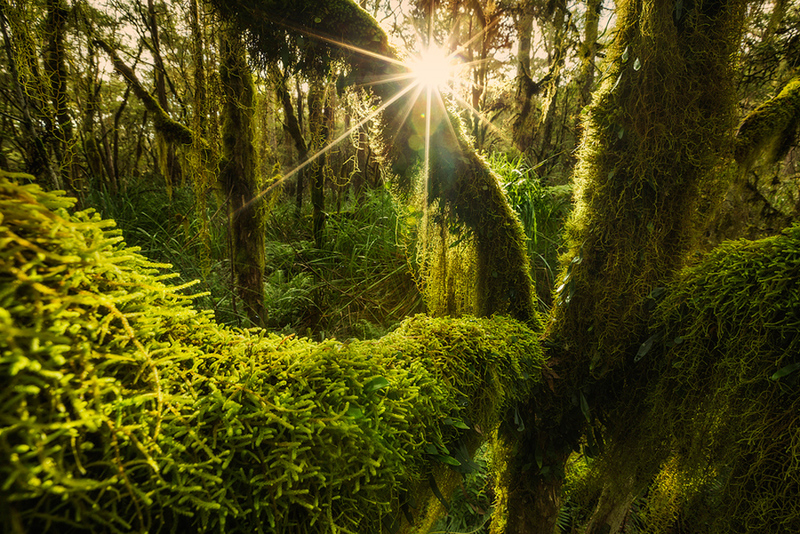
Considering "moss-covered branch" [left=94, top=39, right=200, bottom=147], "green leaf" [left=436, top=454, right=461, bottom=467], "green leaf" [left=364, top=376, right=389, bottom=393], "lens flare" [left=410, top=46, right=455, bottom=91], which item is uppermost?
"moss-covered branch" [left=94, top=39, right=200, bottom=147]

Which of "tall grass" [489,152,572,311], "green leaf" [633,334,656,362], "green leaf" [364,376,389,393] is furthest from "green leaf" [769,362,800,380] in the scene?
"tall grass" [489,152,572,311]

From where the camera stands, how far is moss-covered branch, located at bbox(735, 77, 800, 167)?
1959mm

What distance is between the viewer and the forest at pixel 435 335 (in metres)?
0.58

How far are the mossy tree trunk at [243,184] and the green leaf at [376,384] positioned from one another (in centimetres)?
243

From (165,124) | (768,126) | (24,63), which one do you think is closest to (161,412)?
(24,63)

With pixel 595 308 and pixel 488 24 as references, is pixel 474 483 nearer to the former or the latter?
pixel 595 308

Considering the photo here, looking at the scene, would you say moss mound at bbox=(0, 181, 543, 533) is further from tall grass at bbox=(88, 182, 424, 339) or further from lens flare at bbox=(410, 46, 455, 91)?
tall grass at bbox=(88, 182, 424, 339)

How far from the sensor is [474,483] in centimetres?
337

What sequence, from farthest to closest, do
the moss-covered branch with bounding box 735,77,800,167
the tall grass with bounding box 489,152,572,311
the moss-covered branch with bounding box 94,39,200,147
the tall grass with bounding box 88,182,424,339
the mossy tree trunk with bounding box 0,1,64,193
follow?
the tall grass with bounding box 88,182,424,339, the tall grass with bounding box 489,152,572,311, the moss-covered branch with bounding box 94,39,200,147, the mossy tree trunk with bounding box 0,1,64,193, the moss-covered branch with bounding box 735,77,800,167

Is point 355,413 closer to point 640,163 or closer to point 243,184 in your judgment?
point 640,163

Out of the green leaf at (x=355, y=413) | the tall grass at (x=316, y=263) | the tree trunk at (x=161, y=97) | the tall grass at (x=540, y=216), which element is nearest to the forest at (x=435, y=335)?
the green leaf at (x=355, y=413)

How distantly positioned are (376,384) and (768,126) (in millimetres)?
2806

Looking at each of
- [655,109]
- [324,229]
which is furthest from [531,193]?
[324,229]

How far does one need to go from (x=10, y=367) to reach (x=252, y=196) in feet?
9.10
